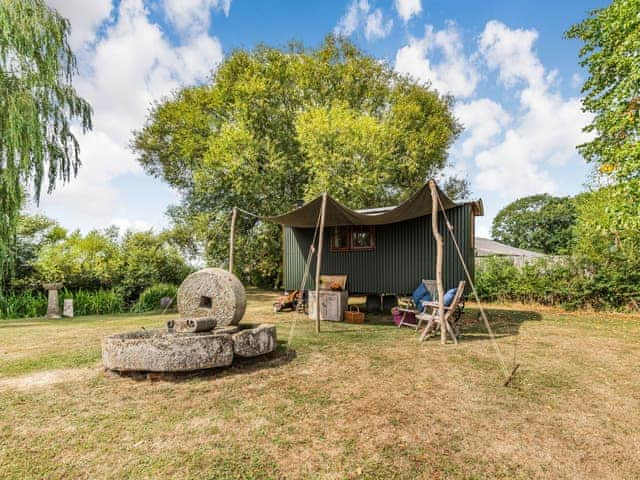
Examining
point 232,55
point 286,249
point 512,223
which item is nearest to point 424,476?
point 286,249

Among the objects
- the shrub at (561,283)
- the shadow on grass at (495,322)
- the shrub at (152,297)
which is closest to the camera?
the shadow on grass at (495,322)

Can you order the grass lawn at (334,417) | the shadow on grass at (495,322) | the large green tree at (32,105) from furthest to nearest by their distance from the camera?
the large green tree at (32,105), the shadow on grass at (495,322), the grass lawn at (334,417)

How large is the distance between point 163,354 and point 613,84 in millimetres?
12277

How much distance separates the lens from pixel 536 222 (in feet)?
115

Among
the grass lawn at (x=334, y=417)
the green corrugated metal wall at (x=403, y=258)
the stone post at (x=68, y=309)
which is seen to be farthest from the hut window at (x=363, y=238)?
the stone post at (x=68, y=309)

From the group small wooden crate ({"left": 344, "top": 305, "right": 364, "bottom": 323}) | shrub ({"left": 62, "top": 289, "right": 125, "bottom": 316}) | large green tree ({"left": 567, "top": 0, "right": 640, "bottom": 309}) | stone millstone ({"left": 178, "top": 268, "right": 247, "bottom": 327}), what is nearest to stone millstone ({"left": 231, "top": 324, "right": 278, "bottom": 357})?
stone millstone ({"left": 178, "top": 268, "right": 247, "bottom": 327})

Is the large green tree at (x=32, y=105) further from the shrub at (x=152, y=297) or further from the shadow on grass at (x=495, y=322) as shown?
the shadow on grass at (x=495, y=322)

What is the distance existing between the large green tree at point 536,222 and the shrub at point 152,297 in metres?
33.4

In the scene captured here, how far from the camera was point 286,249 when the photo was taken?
10312 millimetres

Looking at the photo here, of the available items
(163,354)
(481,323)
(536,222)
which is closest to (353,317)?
(481,323)

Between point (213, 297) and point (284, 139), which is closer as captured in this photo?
point (213, 297)

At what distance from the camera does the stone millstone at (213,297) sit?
4.50 m

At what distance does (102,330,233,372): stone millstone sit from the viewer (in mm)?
3506

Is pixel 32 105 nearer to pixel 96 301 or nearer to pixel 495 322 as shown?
pixel 96 301
